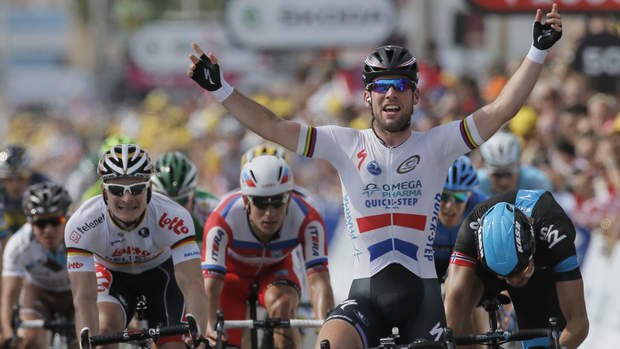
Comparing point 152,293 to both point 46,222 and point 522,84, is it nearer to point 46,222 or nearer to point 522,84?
point 46,222

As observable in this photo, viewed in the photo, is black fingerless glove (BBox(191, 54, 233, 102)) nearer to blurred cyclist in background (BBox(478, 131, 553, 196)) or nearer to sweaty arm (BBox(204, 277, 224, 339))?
sweaty arm (BBox(204, 277, 224, 339))

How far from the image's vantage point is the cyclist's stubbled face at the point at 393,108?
7605 millimetres

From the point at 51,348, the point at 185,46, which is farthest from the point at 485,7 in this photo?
the point at 185,46

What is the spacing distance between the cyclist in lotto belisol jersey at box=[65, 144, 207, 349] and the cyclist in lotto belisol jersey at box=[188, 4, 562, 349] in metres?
0.98

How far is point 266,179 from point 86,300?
72.4 inches

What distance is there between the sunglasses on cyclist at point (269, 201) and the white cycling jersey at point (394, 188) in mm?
1834

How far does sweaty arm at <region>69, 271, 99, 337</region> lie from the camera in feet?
26.7

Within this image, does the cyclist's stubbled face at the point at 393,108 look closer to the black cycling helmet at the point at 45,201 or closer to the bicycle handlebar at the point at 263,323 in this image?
the bicycle handlebar at the point at 263,323

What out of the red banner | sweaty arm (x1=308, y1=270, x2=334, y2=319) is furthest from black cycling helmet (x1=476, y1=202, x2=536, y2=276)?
the red banner

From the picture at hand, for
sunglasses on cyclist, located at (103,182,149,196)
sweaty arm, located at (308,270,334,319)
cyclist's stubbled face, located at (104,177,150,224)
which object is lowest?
sweaty arm, located at (308,270,334,319)

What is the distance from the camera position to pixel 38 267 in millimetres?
11078

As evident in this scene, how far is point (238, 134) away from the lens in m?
20.7

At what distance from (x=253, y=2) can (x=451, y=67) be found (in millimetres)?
6576

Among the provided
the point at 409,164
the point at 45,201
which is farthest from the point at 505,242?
the point at 45,201
